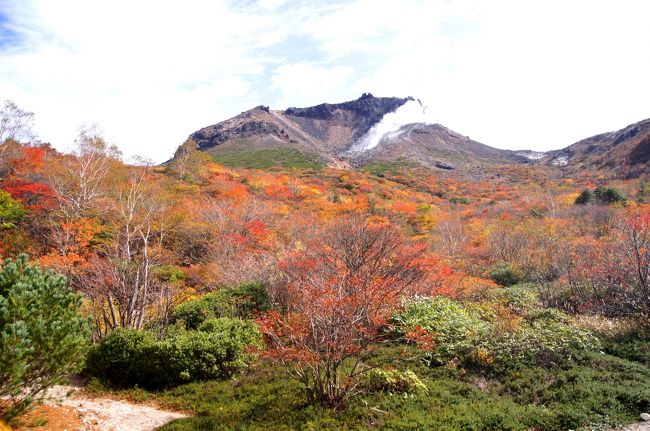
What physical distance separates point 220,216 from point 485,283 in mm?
15679

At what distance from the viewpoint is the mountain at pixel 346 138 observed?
109688 mm

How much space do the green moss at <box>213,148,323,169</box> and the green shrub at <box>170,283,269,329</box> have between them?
64131 mm

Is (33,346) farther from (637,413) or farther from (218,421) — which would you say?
(637,413)

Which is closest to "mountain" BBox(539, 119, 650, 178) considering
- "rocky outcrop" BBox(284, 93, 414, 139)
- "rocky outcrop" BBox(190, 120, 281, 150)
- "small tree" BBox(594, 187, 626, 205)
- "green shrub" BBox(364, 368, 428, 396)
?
"small tree" BBox(594, 187, 626, 205)

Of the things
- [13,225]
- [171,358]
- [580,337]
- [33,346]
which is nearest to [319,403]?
[171,358]

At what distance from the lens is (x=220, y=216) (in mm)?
24469

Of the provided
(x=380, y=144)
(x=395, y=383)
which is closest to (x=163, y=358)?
(x=395, y=383)

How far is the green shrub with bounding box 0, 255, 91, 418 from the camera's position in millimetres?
4422

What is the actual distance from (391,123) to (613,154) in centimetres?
11258

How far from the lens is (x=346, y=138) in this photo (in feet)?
563

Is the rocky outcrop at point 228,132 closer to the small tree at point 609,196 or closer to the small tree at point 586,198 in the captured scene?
the small tree at point 586,198

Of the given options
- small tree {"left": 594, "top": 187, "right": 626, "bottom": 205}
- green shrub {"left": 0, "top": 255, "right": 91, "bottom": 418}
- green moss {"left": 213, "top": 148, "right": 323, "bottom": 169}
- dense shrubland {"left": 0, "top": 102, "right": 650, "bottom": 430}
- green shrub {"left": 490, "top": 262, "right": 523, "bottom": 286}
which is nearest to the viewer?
green shrub {"left": 0, "top": 255, "right": 91, "bottom": 418}

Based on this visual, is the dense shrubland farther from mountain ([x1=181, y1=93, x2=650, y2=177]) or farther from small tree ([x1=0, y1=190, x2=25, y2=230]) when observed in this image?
mountain ([x1=181, y1=93, x2=650, y2=177])

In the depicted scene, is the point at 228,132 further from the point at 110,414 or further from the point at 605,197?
the point at 110,414
